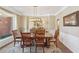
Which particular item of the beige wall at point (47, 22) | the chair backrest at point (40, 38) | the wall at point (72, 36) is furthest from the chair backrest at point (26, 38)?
the beige wall at point (47, 22)

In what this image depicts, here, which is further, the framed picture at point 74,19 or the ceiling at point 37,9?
the ceiling at point 37,9

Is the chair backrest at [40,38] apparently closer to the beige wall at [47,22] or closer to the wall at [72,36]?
the wall at [72,36]

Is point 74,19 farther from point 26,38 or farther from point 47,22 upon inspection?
point 47,22

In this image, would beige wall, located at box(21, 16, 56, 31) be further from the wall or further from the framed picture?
the framed picture

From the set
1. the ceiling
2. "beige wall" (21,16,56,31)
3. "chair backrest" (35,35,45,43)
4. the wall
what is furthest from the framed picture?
"beige wall" (21,16,56,31)

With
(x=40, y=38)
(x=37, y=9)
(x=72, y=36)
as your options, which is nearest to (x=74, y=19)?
(x=72, y=36)

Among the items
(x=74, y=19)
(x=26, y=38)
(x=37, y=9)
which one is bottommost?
(x=26, y=38)

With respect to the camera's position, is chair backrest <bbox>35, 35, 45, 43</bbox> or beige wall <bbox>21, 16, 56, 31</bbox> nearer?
chair backrest <bbox>35, 35, 45, 43</bbox>

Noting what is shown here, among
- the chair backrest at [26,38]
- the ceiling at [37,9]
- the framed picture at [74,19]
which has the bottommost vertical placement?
the chair backrest at [26,38]

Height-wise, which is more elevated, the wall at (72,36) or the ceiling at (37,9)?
the ceiling at (37,9)

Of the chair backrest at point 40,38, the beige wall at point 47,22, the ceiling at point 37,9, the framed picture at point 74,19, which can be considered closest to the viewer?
the framed picture at point 74,19
